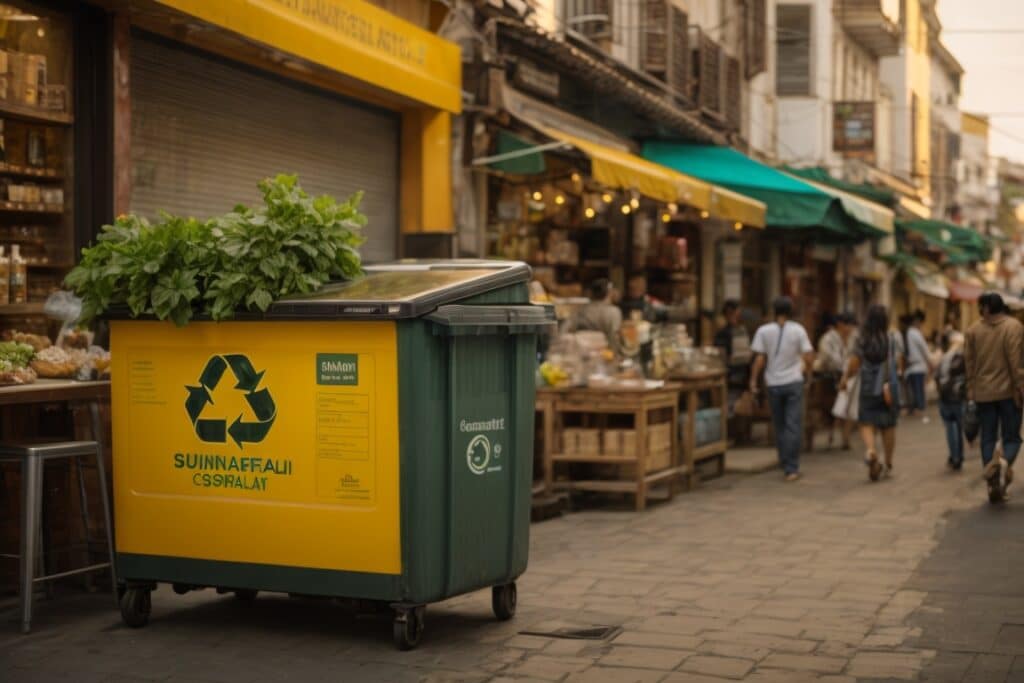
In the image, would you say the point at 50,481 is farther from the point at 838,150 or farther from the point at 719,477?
the point at 838,150

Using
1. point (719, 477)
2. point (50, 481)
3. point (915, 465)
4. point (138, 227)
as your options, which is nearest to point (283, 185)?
point (138, 227)

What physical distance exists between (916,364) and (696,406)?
1127cm

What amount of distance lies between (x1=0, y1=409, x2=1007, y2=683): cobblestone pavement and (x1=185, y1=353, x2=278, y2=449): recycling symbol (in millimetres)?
945

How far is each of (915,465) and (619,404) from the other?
5.56 m

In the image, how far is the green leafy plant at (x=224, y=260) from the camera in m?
6.67

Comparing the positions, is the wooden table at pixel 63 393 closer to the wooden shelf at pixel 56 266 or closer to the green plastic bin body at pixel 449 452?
the green plastic bin body at pixel 449 452

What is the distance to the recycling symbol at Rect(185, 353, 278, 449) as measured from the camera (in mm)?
6672

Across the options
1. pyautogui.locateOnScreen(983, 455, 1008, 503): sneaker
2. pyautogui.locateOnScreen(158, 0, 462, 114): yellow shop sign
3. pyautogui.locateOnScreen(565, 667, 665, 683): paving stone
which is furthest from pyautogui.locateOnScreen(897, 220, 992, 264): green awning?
pyautogui.locateOnScreen(565, 667, 665, 683): paving stone

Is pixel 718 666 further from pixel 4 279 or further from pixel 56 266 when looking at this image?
pixel 56 266

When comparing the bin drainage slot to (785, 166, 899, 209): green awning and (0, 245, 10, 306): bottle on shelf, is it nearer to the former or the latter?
(0, 245, 10, 306): bottle on shelf

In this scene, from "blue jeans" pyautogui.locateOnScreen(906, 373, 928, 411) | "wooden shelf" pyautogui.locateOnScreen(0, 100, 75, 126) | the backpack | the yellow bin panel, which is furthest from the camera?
"blue jeans" pyautogui.locateOnScreen(906, 373, 928, 411)

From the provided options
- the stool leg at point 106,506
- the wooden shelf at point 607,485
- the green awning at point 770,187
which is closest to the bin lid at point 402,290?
the stool leg at point 106,506

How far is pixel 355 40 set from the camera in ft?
38.3

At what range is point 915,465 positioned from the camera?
1609 cm
